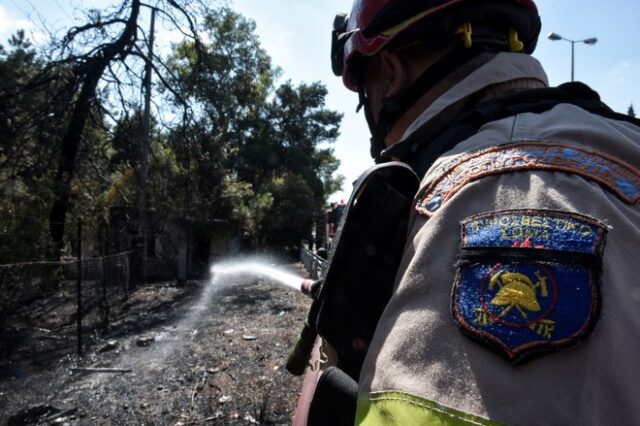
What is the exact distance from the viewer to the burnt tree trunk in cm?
1085

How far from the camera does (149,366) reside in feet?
21.1

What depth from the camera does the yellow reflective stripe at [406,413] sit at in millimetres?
621

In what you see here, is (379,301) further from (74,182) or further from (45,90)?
(74,182)

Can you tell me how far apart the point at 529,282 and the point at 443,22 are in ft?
3.25

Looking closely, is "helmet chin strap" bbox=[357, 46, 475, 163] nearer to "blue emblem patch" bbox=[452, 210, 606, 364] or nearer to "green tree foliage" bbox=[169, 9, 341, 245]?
"blue emblem patch" bbox=[452, 210, 606, 364]


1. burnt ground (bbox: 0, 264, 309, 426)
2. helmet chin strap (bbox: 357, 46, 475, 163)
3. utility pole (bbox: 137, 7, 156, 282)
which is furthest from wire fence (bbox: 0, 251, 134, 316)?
helmet chin strap (bbox: 357, 46, 475, 163)

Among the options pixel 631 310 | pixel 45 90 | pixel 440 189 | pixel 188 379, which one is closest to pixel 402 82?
pixel 440 189

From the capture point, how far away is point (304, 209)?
32.7 m

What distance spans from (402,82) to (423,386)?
1077 mm

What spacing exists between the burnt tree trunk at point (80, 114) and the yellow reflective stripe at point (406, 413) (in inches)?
461

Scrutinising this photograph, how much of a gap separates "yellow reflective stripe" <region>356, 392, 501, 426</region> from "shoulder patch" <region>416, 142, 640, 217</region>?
33cm

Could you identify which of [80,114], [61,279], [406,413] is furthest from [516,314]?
[80,114]

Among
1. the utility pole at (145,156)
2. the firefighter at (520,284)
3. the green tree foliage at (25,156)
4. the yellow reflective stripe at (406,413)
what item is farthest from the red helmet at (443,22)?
the utility pole at (145,156)

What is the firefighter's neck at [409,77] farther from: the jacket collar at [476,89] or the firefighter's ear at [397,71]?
the jacket collar at [476,89]
